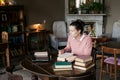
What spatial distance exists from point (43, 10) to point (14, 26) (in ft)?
4.35

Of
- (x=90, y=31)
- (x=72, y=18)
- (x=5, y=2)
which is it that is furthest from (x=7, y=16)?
(x=90, y=31)

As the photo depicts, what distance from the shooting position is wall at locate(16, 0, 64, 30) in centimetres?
597

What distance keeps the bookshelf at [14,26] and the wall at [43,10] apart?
0.35 m

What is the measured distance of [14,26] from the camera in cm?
539

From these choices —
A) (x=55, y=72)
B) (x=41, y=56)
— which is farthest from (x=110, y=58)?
(x=55, y=72)

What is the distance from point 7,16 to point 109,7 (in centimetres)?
314

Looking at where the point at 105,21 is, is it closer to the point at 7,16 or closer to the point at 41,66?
the point at 7,16

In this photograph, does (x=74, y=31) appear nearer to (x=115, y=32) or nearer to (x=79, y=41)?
(x=79, y=41)

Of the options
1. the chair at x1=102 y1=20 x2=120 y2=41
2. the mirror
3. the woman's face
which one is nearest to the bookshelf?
the mirror

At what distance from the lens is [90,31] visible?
21.8 feet

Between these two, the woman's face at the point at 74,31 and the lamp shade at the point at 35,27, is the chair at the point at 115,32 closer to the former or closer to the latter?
the lamp shade at the point at 35,27

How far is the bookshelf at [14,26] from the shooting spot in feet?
17.2

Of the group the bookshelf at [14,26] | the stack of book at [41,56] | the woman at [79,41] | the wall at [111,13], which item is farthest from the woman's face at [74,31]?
the wall at [111,13]

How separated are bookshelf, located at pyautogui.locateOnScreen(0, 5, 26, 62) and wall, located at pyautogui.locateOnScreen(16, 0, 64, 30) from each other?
35 cm
